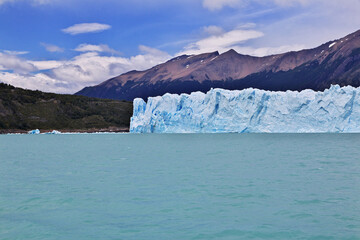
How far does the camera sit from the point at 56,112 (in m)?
96.3

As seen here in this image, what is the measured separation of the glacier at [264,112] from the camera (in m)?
46.6

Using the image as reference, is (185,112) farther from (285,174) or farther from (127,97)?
(127,97)

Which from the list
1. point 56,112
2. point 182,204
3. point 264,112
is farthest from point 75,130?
point 182,204

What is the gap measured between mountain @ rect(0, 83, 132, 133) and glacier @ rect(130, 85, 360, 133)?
144 ft

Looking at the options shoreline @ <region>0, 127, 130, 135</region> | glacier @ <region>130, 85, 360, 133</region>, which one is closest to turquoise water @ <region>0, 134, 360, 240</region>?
glacier @ <region>130, 85, 360, 133</region>

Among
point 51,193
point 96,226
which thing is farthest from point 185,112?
point 96,226

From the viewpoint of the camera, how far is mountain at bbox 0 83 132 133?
8712cm

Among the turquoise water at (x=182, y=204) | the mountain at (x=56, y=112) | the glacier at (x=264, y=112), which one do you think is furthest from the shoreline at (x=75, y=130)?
the turquoise water at (x=182, y=204)

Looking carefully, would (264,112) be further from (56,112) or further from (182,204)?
(56,112)

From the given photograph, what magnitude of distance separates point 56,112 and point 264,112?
62768mm

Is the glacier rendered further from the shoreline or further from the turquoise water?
the shoreline

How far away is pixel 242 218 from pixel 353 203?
3115mm

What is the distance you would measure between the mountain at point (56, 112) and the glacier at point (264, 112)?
43.9 meters

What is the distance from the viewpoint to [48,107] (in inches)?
3841
